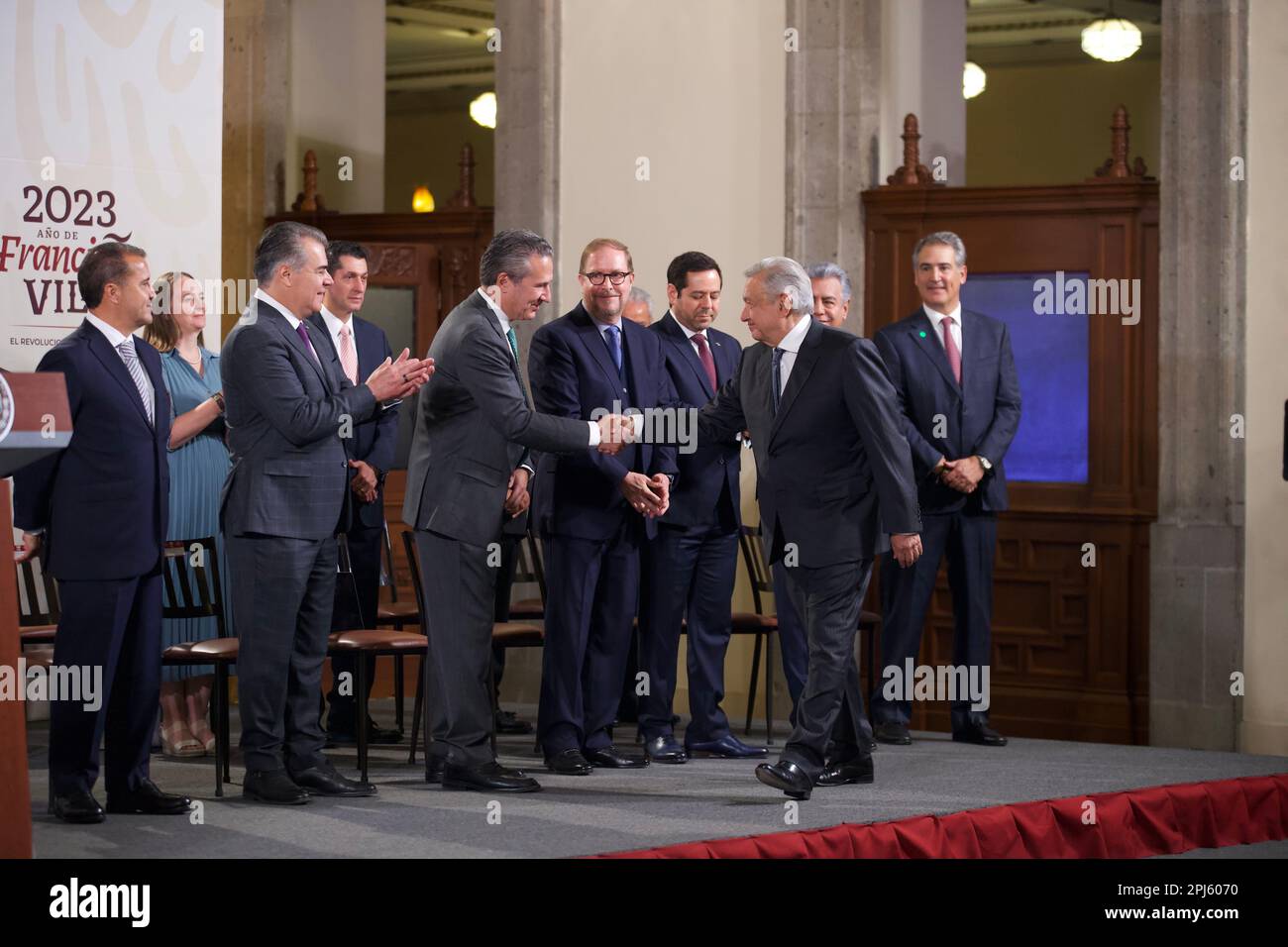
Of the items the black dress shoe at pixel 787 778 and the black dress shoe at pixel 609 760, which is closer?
the black dress shoe at pixel 787 778

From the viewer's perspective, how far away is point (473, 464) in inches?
209

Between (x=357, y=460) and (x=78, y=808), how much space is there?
6.33 ft

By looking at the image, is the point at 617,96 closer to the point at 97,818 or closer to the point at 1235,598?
the point at 1235,598

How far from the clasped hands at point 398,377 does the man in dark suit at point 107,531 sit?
651 mm

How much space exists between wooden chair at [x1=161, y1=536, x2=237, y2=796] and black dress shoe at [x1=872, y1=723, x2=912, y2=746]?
2.36 metres

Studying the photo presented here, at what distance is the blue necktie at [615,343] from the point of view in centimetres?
601

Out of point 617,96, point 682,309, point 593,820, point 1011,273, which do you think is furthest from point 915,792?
point 617,96

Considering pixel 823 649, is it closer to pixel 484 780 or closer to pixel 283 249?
pixel 484 780

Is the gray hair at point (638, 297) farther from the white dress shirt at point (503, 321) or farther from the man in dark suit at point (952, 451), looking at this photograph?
the white dress shirt at point (503, 321)

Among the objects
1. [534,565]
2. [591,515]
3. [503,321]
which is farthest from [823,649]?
[534,565]

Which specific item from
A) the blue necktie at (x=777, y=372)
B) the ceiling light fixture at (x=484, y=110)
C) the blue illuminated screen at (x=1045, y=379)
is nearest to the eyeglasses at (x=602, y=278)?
the blue necktie at (x=777, y=372)

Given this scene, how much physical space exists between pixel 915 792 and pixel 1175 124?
123 inches

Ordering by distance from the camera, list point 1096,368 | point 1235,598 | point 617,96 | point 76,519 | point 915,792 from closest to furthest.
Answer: point 76,519, point 915,792, point 1235,598, point 1096,368, point 617,96
